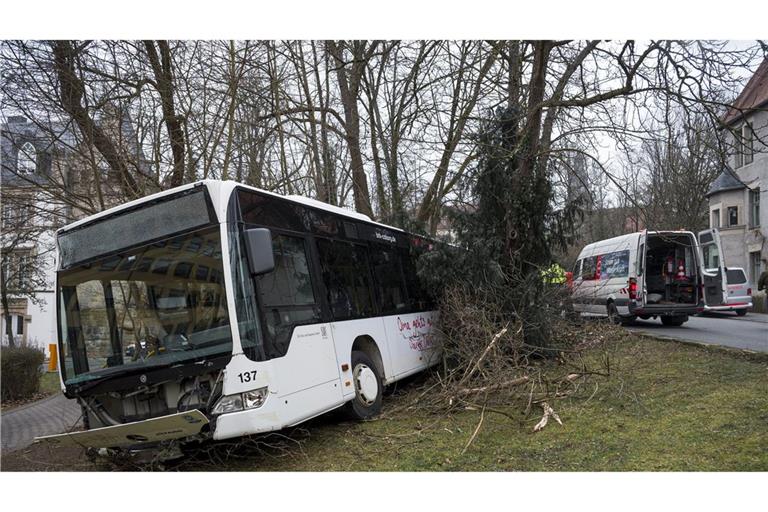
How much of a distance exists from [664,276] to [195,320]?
49.4 feet

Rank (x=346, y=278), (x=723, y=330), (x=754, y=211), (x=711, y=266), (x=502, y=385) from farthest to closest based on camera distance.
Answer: (x=754, y=211) → (x=711, y=266) → (x=723, y=330) → (x=346, y=278) → (x=502, y=385)

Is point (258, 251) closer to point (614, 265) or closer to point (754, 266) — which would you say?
point (614, 265)

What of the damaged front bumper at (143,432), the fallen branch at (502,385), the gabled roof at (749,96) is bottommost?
the fallen branch at (502,385)

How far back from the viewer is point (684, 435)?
5828 millimetres

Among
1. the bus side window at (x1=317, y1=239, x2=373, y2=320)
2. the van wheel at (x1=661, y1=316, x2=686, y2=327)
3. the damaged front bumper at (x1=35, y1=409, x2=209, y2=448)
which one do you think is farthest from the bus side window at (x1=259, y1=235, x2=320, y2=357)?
the van wheel at (x1=661, y1=316, x2=686, y2=327)

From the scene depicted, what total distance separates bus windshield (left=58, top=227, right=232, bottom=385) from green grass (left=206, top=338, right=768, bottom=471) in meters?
1.57

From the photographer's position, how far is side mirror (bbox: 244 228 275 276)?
5688 mm

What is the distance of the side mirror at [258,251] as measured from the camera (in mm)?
5688

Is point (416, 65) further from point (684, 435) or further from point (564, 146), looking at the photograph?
point (684, 435)

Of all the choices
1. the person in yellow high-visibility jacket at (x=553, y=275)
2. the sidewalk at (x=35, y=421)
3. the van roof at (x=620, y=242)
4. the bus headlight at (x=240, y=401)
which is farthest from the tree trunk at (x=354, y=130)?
the bus headlight at (x=240, y=401)

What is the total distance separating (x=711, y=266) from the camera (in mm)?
16141

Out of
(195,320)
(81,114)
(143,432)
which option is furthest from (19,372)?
(195,320)

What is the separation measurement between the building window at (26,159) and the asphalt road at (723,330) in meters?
13.1

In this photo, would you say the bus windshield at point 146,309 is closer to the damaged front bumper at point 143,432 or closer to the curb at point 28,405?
the damaged front bumper at point 143,432
